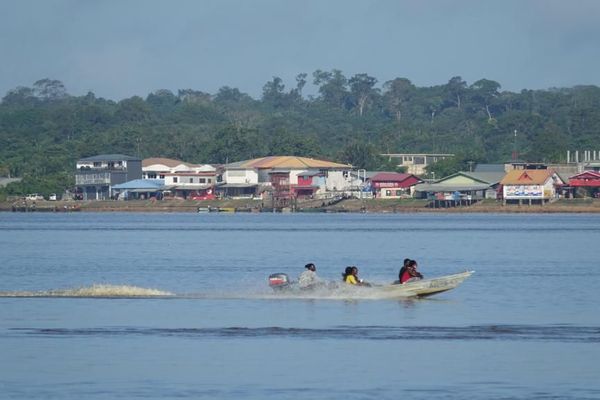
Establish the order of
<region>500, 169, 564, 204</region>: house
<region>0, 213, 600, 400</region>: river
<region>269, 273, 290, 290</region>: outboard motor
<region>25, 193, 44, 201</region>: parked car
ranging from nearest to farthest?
1. <region>0, 213, 600, 400</region>: river
2. <region>269, 273, 290, 290</region>: outboard motor
3. <region>500, 169, 564, 204</region>: house
4. <region>25, 193, 44, 201</region>: parked car

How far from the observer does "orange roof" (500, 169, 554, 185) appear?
133625mm

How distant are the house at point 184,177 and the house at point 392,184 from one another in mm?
18681

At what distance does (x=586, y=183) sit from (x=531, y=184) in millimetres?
5391

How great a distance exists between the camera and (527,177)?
133750 mm

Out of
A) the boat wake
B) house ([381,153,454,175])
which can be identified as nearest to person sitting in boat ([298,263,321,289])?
the boat wake

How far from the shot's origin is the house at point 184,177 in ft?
504

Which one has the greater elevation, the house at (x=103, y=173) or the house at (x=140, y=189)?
the house at (x=103, y=173)

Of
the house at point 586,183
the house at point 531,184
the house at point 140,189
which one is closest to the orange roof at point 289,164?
the house at point 140,189

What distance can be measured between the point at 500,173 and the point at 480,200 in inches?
141

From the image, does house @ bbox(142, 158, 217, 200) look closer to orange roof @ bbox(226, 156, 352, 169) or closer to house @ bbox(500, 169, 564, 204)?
orange roof @ bbox(226, 156, 352, 169)

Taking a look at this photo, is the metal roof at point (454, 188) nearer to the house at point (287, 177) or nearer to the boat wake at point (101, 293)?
the house at point (287, 177)

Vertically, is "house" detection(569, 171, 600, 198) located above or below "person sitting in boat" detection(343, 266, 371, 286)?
above

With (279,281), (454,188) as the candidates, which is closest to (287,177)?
(454,188)

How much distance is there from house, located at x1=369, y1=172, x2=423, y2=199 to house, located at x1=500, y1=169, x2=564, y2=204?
11.9 m
